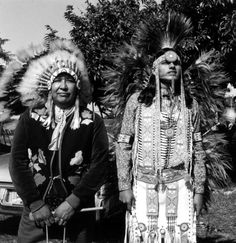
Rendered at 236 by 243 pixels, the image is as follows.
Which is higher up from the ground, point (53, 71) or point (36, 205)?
point (53, 71)

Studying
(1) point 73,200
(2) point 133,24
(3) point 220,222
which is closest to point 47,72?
(1) point 73,200

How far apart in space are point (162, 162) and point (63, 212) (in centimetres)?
87

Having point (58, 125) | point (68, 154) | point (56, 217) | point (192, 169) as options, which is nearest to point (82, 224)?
point (56, 217)

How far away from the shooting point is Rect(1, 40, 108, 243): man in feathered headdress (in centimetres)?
311

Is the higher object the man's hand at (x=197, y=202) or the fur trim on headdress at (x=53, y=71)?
the fur trim on headdress at (x=53, y=71)

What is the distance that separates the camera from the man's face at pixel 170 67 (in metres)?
3.56

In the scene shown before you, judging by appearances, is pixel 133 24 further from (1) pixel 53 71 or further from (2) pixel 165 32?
(1) pixel 53 71

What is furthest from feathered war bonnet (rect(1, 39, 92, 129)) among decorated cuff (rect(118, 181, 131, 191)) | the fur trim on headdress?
decorated cuff (rect(118, 181, 131, 191))

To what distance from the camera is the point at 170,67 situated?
3.56 metres

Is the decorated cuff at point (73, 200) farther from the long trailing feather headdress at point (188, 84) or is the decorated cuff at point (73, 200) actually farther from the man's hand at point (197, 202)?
the long trailing feather headdress at point (188, 84)

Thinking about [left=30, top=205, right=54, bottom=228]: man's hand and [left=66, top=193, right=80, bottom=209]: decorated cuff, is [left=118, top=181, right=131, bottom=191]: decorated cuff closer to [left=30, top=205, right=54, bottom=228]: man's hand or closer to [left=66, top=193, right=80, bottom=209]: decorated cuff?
[left=66, top=193, right=80, bottom=209]: decorated cuff

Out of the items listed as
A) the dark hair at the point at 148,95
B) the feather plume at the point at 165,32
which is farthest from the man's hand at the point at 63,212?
the feather plume at the point at 165,32

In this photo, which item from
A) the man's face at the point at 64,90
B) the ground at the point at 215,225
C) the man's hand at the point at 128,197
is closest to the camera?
the man's face at the point at 64,90

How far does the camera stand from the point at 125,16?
7359mm
